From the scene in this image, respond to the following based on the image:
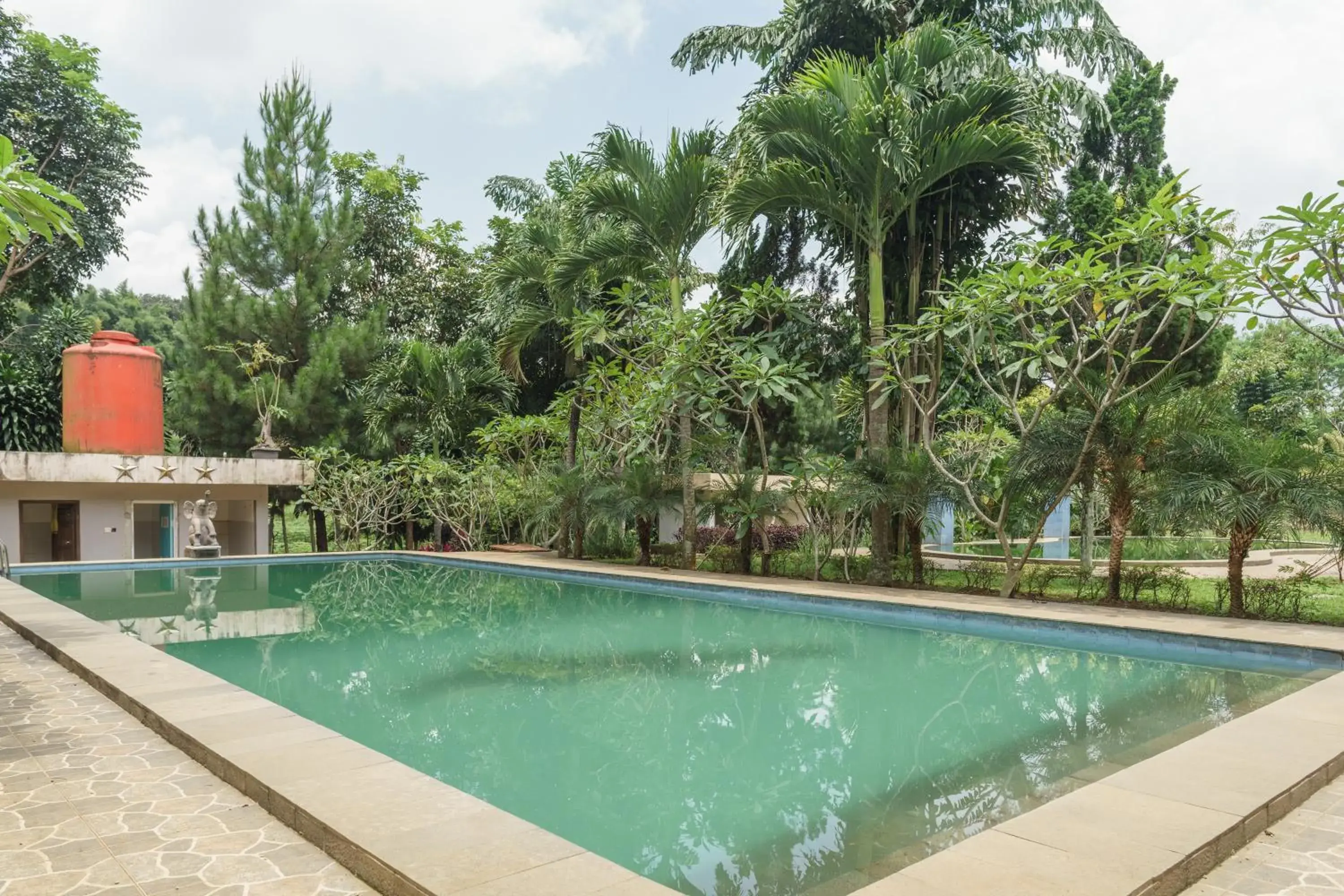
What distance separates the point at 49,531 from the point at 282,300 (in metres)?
6.87

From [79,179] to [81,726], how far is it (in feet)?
74.0

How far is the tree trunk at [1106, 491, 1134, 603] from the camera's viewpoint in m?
9.27

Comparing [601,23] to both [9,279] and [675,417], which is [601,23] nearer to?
[675,417]

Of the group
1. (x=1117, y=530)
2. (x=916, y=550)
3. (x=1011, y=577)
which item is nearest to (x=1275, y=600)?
(x=1117, y=530)

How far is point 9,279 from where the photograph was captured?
871 inches

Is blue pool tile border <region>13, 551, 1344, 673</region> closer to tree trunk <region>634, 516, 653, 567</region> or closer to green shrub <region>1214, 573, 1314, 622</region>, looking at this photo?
tree trunk <region>634, 516, 653, 567</region>

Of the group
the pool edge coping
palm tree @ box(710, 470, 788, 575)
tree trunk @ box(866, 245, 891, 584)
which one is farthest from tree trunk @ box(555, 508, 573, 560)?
the pool edge coping

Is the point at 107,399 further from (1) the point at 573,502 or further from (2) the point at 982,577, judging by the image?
(2) the point at 982,577

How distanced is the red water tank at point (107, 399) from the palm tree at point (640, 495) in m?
10.2

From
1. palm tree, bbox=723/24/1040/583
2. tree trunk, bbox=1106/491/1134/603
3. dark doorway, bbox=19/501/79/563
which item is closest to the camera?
tree trunk, bbox=1106/491/1134/603

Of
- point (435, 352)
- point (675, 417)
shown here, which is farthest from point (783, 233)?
point (435, 352)

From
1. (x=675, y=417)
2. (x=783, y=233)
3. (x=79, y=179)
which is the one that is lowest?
(x=675, y=417)

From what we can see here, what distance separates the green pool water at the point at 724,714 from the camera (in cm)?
394

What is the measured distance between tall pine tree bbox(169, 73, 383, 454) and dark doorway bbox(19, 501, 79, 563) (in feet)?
10.7
